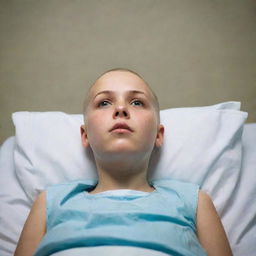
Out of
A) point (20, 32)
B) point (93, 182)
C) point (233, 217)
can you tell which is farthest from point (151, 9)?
point (233, 217)

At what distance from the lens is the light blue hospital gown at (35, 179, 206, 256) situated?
0.75 meters

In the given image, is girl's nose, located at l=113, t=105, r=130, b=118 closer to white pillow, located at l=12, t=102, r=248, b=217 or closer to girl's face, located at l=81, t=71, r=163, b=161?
girl's face, located at l=81, t=71, r=163, b=161

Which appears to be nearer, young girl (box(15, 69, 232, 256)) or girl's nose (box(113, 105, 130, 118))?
young girl (box(15, 69, 232, 256))

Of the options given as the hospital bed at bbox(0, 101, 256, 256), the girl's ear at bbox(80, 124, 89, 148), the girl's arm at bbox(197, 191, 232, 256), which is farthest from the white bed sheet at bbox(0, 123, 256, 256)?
the girl's ear at bbox(80, 124, 89, 148)

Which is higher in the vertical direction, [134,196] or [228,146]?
[228,146]

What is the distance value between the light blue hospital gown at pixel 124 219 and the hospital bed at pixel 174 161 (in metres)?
0.10

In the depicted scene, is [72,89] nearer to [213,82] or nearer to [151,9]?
[151,9]

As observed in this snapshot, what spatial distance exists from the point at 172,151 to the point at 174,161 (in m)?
0.04

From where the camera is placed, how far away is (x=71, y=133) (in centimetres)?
116

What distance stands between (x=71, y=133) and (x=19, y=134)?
0.20m

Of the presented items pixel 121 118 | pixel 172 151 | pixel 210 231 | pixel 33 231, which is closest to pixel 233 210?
pixel 210 231

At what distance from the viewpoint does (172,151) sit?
1101 millimetres

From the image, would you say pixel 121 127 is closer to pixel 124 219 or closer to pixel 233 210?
pixel 124 219

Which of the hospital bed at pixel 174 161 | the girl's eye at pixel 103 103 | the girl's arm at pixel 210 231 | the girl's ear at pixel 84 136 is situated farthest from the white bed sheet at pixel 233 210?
the girl's eye at pixel 103 103
